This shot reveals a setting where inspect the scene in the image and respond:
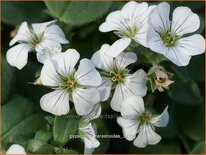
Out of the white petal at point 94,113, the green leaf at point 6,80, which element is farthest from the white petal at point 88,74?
the green leaf at point 6,80

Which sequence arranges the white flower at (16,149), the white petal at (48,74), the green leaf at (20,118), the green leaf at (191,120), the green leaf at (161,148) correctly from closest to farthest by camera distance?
the white flower at (16,149), the white petal at (48,74), the green leaf at (20,118), the green leaf at (161,148), the green leaf at (191,120)

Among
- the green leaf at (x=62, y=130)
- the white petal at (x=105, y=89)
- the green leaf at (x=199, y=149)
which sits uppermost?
the white petal at (x=105, y=89)

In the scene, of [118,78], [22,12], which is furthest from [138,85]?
[22,12]

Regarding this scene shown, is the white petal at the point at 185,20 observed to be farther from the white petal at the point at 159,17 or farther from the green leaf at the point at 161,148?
the green leaf at the point at 161,148

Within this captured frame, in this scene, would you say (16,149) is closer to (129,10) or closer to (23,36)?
(23,36)

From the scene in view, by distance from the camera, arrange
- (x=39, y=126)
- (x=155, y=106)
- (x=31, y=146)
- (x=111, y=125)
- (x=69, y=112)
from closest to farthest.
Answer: (x=31, y=146)
(x=69, y=112)
(x=39, y=126)
(x=111, y=125)
(x=155, y=106)

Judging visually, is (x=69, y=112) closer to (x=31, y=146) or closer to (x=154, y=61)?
(x=31, y=146)

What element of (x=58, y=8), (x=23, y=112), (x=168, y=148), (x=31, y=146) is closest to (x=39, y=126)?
(x=23, y=112)

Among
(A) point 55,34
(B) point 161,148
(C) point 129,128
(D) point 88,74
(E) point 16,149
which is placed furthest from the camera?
(B) point 161,148
